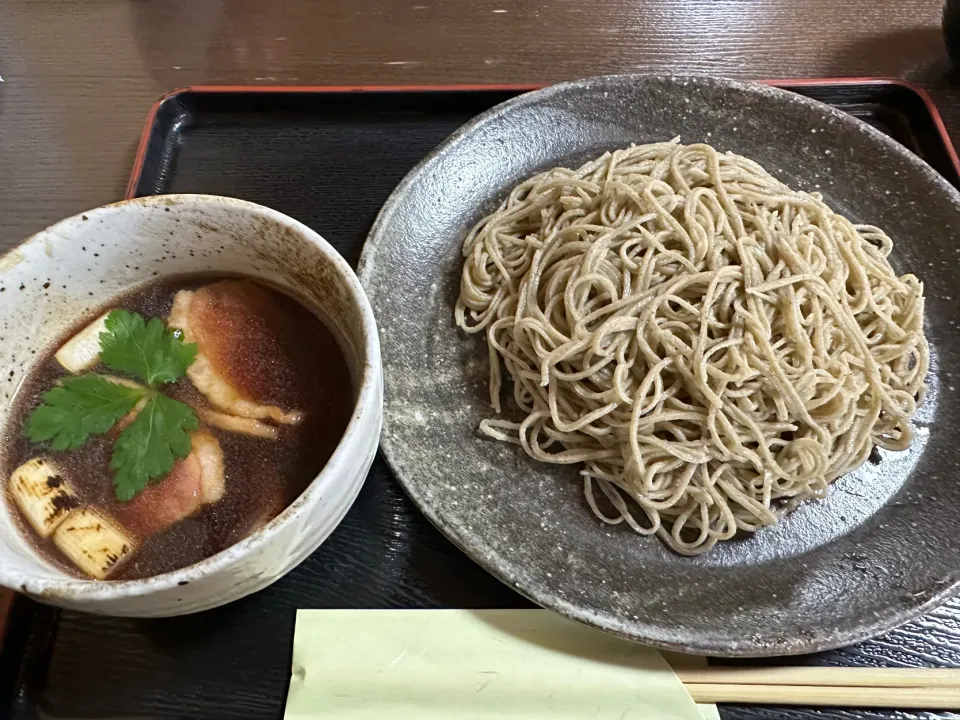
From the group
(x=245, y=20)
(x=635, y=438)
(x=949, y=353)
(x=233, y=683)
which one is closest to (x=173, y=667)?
(x=233, y=683)

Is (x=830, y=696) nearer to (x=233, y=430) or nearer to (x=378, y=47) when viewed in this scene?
(x=233, y=430)

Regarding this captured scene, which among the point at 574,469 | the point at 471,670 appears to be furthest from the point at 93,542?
the point at 574,469

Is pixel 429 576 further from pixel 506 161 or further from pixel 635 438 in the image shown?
pixel 506 161

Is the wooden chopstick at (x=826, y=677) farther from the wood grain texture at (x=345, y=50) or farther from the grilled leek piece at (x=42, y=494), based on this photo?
the wood grain texture at (x=345, y=50)

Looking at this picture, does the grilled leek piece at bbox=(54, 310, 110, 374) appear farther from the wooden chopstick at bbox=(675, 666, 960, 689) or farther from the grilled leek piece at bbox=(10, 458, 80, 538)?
the wooden chopstick at bbox=(675, 666, 960, 689)

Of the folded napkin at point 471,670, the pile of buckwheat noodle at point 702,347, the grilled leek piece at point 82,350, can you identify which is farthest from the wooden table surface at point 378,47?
the folded napkin at point 471,670

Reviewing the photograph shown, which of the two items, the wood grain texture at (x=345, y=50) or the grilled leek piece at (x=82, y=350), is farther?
the wood grain texture at (x=345, y=50)

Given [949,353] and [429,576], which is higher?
[949,353]
